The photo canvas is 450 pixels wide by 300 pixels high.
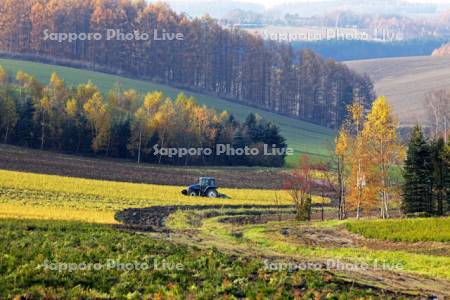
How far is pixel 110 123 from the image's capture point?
8862cm

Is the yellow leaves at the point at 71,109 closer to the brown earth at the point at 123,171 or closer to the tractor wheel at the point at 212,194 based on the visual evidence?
the brown earth at the point at 123,171

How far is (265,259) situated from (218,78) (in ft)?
431

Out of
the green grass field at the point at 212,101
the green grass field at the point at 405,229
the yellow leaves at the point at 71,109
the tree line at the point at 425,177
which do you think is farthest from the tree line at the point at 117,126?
the green grass field at the point at 405,229

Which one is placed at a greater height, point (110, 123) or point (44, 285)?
point (110, 123)

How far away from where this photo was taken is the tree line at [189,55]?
455 feet

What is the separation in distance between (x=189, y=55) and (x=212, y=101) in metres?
19.0

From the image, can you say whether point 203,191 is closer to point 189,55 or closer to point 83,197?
point 83,197

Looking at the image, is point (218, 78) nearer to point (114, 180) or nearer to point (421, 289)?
point (114, 180)

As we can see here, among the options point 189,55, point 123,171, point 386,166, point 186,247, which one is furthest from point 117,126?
point 189,55

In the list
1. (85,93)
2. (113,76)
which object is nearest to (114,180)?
(85,93)

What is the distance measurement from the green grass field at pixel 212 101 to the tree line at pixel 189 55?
9407mm

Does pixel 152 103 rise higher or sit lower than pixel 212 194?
higher

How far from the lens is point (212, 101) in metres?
135

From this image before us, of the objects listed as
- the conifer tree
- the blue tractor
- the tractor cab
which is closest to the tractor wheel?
the blue tractor
